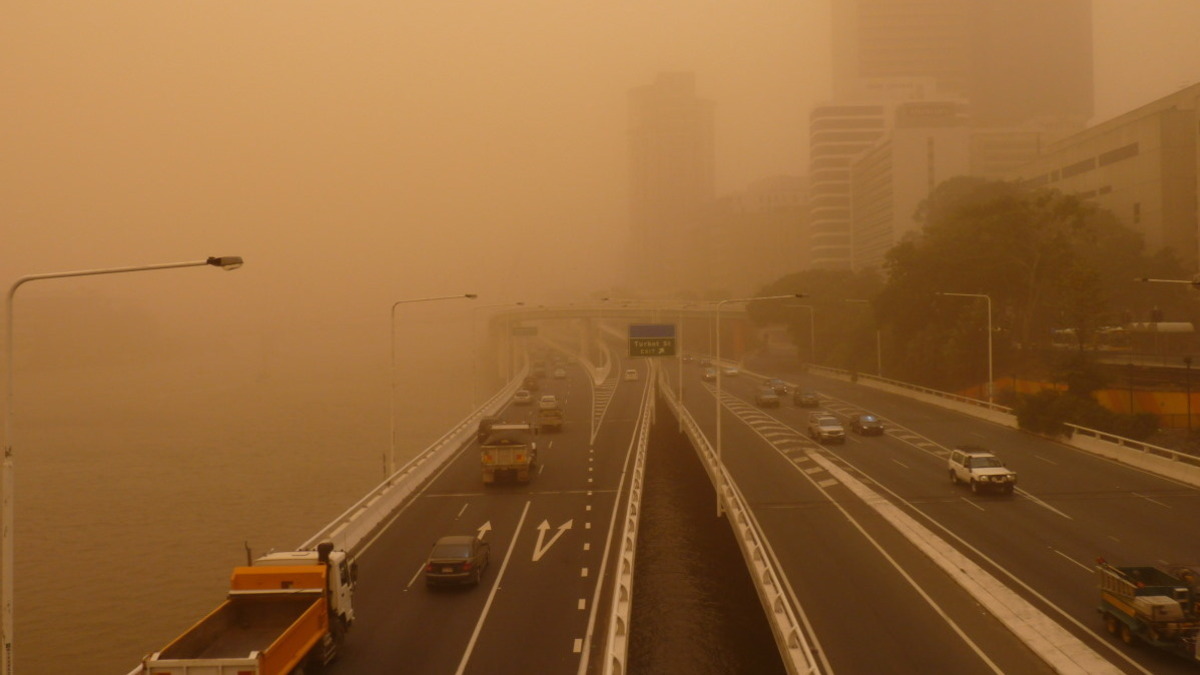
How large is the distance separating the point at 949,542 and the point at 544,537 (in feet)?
48.4

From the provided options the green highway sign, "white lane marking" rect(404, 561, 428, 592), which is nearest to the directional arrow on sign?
"white lane marking" rect(404, 561, 428, 592)

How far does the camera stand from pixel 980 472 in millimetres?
43188

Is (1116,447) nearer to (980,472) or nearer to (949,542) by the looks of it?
(980,472)

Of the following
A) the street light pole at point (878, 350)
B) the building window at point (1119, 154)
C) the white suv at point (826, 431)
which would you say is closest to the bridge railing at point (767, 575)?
the white suv at point (826, 431)

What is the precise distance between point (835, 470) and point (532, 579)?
24.5m

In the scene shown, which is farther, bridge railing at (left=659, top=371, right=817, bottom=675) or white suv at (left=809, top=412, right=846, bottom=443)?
white suv at (left=809, top=412, right=846, bottom=443)

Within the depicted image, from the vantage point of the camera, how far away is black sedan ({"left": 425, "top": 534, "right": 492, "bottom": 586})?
29562 millimetres

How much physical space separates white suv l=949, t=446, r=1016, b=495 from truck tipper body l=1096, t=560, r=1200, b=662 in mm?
17643

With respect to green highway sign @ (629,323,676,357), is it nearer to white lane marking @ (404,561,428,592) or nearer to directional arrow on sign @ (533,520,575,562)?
directional arrow on sign @ (533,520,575,562)

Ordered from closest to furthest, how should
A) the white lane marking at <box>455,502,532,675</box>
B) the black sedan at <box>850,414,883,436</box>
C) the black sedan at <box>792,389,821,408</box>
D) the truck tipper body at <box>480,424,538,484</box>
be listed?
the white lane marking at <box>455,502,532,675</box> < the truck tipper body at <box>480,424,538,484</box> < the black sedan at <box>850,414,883,436</box> < the black sedan at <box>792,389,821,408</box>

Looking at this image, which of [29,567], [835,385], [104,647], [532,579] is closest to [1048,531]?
[532,579]

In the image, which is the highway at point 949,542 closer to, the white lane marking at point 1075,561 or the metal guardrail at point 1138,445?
the white lane marking at point 1075,561

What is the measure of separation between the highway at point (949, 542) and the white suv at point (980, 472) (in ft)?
1.90

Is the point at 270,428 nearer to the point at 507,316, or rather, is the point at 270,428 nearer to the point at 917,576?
the point at 507,316
